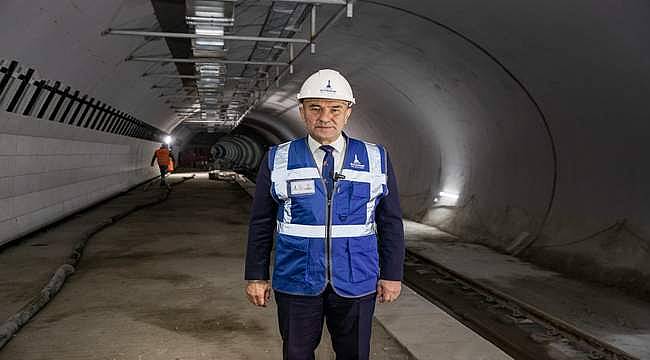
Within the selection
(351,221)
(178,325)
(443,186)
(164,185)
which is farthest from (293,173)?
(164,185)

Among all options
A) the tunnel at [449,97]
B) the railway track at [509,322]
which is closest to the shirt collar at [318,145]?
the railway track at [509,322]

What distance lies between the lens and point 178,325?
4910 millimetres

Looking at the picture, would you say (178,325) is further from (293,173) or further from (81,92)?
(81,92)

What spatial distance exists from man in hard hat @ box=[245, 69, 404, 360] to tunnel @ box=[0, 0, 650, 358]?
4.60 m

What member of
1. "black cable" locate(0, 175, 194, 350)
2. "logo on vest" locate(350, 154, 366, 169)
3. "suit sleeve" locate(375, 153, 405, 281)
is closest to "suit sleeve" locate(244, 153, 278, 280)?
"logo on vest" locate(350, 154, 366, 169)

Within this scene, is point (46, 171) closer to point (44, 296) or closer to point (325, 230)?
point (44, 296)

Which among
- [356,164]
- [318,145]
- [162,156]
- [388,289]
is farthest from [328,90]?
[162,156]

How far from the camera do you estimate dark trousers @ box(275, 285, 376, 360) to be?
9.40ft

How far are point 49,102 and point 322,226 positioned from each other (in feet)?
26.5

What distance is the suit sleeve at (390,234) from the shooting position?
9.96 feet

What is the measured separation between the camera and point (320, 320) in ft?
9.61

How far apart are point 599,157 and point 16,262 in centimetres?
850

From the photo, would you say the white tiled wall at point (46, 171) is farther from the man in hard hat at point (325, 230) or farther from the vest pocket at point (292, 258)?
Answer: the vest pocket at point (292, 258)

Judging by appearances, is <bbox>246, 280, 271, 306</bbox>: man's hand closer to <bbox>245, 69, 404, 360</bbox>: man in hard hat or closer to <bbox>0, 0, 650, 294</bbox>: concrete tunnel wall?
<bbox>245, 69, 404, 360</bbox>: man in hard hat
